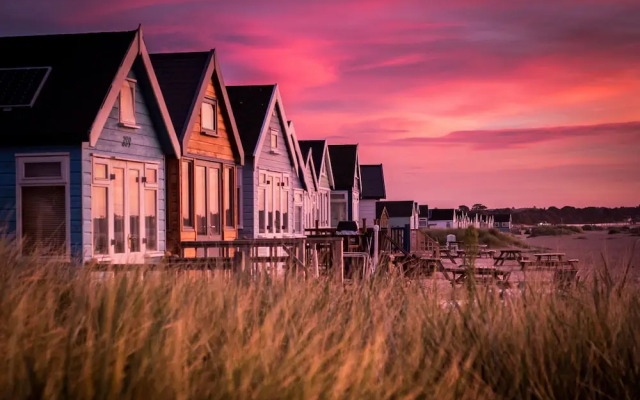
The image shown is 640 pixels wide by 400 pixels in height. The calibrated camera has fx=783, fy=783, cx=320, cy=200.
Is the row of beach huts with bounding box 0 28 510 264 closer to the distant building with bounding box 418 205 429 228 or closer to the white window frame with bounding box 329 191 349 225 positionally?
the white window frame with bounding box 329 191 349 225

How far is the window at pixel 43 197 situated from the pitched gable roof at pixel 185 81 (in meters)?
4.63

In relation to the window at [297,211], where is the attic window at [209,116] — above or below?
above

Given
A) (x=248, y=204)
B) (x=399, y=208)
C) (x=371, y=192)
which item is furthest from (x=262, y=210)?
(x=399, y=208)

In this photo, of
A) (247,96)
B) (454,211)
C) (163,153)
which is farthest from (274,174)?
(454,211)

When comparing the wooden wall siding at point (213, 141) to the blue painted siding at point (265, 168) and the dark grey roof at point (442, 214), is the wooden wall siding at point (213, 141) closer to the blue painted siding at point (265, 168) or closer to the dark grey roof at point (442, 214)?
the blue painted siding at point (265, 168)

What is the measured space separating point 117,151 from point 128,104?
1395mm

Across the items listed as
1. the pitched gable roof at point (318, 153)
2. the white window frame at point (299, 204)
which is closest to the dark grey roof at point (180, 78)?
the white window frame at point (299, 204)

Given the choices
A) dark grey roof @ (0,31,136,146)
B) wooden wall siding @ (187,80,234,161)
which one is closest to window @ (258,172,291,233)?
wooden wall siding @ (187,80,234,161)

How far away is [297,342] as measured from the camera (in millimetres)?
5660

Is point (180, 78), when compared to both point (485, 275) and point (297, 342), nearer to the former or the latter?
point (485, 275)

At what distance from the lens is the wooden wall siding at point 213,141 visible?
2109 centimetres

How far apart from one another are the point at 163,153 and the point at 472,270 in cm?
1291

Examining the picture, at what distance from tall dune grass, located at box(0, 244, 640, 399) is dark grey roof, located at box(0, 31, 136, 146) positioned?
327 inches

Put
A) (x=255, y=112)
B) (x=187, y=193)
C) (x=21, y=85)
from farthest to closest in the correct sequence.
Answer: (x=255, y=112)
(x=187, y=193)
(x=21, y=85)
